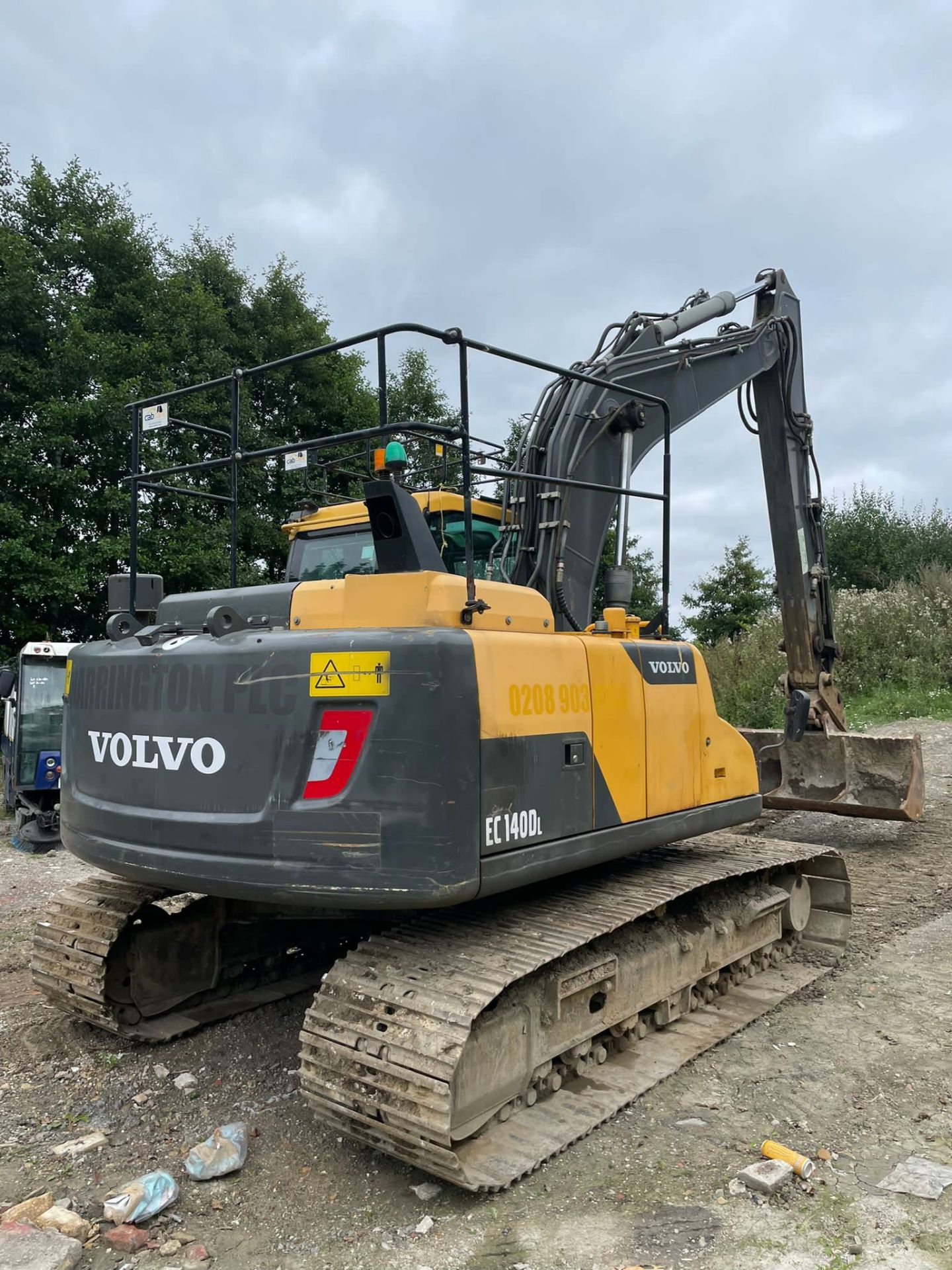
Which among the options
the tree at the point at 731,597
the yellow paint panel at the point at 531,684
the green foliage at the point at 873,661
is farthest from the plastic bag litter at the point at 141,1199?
the tree at the point at 731,597

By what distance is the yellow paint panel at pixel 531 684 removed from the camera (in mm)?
3350

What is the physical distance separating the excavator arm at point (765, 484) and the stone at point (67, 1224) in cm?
304

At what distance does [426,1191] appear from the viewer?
333 cm

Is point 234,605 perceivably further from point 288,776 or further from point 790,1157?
point 790,1157

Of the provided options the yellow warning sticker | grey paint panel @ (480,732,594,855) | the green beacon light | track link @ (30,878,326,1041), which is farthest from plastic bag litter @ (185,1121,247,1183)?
the green beacon light

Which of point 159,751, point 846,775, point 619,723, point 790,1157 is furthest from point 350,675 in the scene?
point 846,775

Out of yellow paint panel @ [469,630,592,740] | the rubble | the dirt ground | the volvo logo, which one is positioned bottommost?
the rubble

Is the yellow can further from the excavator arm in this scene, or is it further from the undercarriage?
the excavator arm

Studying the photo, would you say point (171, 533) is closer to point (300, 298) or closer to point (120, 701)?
point (300, 298)

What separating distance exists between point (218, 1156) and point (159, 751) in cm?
149

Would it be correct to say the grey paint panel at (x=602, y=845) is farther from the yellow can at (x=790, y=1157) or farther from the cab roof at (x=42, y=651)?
the cab roof at (x=42, y=651)

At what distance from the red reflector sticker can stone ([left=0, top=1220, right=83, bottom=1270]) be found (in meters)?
1.53

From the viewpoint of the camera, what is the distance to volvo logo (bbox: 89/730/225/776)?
3.52 metres

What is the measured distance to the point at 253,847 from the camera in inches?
132
